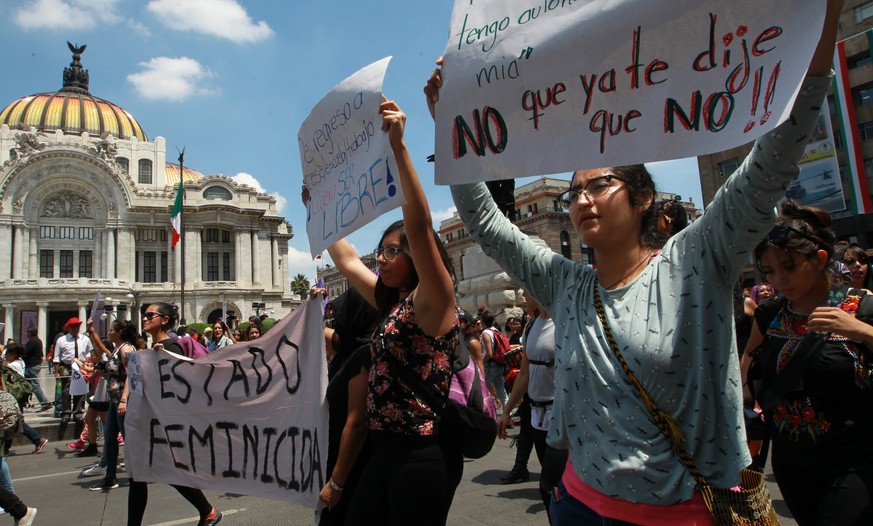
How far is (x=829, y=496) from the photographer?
2260 millimetres

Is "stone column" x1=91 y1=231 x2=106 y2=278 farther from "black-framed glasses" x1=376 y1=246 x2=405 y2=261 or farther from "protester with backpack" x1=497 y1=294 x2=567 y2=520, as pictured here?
"black-framed glasses" x1=376 y1=246 x2=405 y2=261

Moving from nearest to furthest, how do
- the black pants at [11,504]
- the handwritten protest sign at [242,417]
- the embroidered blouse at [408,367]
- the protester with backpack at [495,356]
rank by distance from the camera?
the embroidered blouse at [408,367] < the handwritten protest sign at [242,417] < the black pants at [11,504] < the protester with backpack at [495,356]

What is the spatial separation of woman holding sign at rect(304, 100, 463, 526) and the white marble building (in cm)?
5718

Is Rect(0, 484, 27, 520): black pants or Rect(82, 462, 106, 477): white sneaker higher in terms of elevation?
Rect(0, 484, 27, 520): black pants

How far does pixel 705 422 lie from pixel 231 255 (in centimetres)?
6811

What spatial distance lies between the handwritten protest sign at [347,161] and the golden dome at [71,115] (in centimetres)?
7827

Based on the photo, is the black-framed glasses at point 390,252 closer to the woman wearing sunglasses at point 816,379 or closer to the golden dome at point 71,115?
the woman wearing sunglasses at point 816,379

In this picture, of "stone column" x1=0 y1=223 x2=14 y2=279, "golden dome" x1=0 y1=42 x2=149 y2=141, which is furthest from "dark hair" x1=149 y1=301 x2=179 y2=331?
"golden dome" x1=0 y1=42 x2=149 y2=141

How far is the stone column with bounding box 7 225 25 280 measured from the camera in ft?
186

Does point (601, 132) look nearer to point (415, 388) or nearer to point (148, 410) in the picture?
point (415, 388)

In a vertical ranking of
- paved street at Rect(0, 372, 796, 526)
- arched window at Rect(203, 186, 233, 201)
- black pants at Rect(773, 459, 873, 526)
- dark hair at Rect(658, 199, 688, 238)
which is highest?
arched window at Rect(203, 186, 233, 201)

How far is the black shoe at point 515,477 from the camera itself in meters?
6.08

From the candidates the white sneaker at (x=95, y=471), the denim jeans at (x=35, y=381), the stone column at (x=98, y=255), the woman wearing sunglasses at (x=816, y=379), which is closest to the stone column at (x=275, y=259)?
the stone column at (x=98, y=255)

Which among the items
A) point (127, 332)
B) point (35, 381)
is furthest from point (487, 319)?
point (35, 381)
